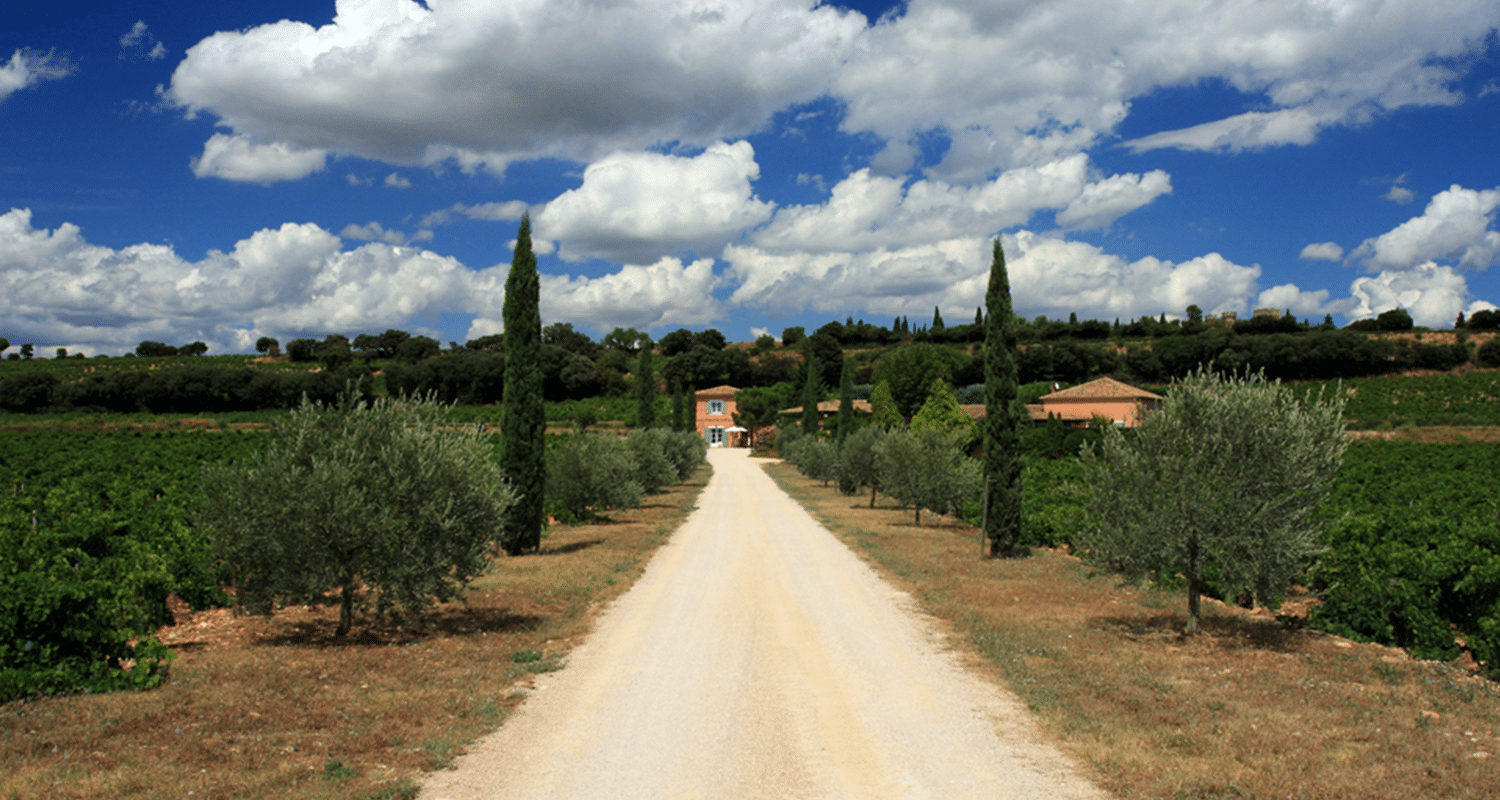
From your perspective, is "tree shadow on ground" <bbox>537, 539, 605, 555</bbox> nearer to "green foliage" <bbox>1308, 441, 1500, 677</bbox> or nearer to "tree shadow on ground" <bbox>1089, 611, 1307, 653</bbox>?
"tree shadow on ground" <bbox>1089, 611, 1307, 653</bbox>

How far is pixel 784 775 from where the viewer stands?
6695 millimetres

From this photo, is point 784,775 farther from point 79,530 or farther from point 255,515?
point 79,530

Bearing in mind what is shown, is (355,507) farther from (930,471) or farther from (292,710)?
(930,471)

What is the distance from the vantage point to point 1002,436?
845 inches

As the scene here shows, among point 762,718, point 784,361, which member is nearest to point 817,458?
point 762,718

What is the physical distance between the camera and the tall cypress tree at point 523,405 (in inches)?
832

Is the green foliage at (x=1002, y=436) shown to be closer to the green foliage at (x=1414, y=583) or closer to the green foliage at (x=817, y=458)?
the green foliage at (x=1414, y=583)

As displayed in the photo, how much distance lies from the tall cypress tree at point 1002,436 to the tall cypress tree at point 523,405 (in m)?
12.0

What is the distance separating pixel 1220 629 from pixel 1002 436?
9.27 m

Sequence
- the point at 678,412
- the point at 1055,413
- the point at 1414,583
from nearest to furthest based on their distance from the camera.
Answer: the point at 1414,583 → the point at 678,412 → the point at 1055,413

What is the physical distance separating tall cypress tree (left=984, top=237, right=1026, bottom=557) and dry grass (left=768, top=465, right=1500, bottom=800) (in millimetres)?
5390

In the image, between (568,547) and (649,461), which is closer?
(568,547)

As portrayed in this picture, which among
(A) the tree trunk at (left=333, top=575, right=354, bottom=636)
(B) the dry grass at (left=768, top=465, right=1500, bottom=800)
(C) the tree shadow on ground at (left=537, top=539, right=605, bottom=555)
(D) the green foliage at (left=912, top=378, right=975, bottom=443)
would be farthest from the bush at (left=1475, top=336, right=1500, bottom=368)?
(A) the tree trunk at (left=333, top=575, right=354, bottom=636)

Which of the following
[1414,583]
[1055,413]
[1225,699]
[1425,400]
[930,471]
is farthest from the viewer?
[1425,400]
